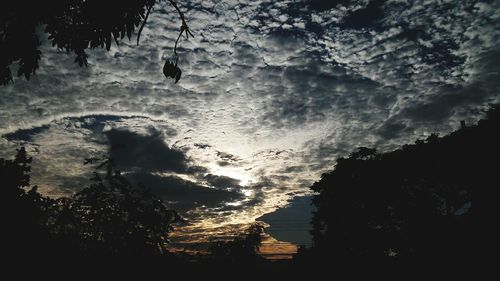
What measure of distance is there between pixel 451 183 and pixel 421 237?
5462 mm

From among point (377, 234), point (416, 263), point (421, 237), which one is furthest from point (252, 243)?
point (416, 263)

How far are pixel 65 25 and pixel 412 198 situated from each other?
1138 inches

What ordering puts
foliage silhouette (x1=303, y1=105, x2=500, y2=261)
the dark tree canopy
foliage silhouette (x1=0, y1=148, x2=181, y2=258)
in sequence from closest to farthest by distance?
the dark tree canopy → foliage silhouette (x1=0, y1=148, x2=181, y2=258) → foliage silhouette (x1=303, y1=105, x2=500, y2=261)

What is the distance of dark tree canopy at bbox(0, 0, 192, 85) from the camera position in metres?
3.56

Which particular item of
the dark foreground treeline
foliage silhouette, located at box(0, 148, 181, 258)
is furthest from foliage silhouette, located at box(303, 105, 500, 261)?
foliage silhouette, located at box(0, 148, 181, 258)

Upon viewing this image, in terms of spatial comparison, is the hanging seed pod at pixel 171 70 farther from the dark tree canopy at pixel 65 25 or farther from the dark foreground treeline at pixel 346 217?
the dark foreground treeline at pixel 346 217

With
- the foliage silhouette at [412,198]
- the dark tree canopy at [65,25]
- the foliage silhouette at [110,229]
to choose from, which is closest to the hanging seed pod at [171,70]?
the dark tree canopy at [65,25]

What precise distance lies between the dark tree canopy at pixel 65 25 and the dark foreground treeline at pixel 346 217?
5119 millimetres

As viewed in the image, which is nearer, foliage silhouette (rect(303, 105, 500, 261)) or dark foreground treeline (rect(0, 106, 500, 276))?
dark foreground treeline (rect(0, 106, 500, 276))

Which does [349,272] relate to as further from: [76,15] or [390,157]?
[390,157]

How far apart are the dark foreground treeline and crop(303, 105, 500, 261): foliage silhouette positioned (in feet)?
0.26

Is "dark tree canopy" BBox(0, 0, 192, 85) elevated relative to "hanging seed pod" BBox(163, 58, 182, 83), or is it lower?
elevated

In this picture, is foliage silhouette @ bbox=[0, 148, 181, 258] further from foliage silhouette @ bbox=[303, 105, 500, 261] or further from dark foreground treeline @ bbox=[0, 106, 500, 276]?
foliage silhouette @ bbox=[303, 105, 500, 261]

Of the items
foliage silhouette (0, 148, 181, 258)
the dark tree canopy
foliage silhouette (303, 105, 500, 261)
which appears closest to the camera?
the dark tree canopy
